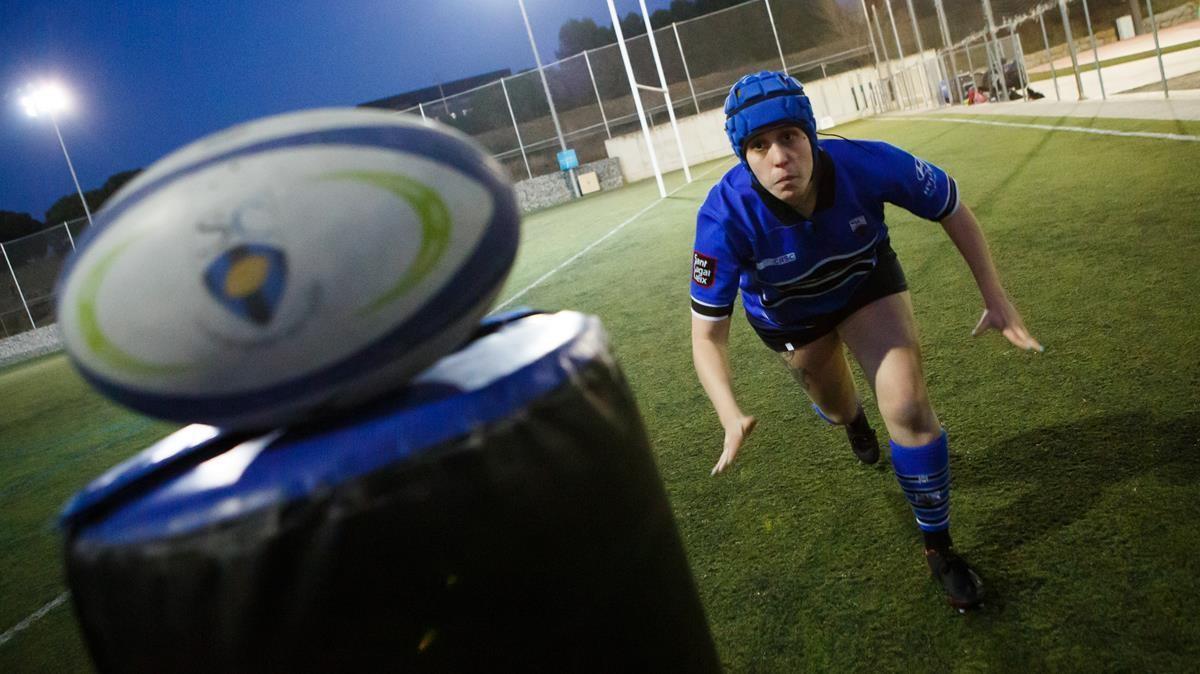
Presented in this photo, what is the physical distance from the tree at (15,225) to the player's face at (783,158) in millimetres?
54190

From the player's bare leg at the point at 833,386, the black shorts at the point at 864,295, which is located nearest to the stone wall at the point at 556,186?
the player's bare leg at the point at 833,386

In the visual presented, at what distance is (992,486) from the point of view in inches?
99.4

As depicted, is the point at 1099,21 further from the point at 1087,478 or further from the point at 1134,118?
the point at 1087,478

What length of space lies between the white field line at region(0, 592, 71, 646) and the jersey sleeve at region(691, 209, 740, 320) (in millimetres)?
3273

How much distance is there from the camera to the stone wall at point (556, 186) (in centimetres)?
2800

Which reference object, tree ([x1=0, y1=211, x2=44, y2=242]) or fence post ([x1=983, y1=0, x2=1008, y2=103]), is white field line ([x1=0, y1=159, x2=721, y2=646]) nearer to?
fence post ([x1=983, y1=0, x2=1008, y2=103])

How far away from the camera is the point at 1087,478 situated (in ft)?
7.86

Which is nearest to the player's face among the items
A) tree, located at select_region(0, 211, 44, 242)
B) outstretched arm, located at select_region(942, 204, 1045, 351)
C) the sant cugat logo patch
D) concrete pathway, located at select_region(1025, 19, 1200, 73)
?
outstretched arm, located at select_region(942, 204, 1045, 351)

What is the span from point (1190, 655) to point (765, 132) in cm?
160

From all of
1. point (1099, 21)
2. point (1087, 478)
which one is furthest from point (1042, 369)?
point (1099, 21)

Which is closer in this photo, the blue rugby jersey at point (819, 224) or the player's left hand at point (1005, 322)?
the player's left hand at point (1005, 322)

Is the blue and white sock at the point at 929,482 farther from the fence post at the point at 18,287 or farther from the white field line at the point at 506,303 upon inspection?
the fence post at the point at 18,287

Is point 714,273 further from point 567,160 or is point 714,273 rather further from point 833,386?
point 567,160

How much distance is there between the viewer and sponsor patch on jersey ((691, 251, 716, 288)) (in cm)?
228
